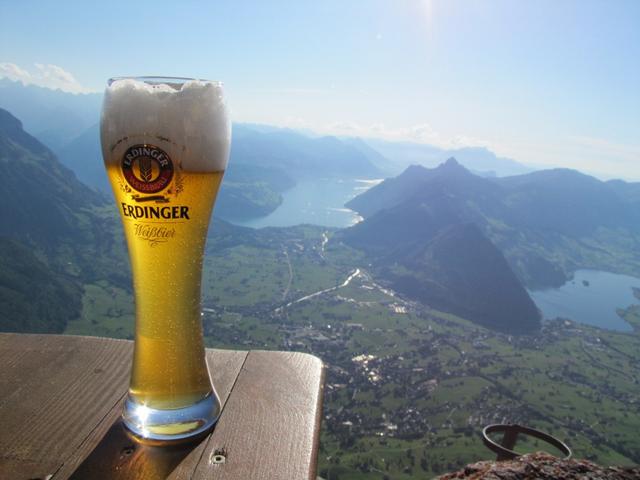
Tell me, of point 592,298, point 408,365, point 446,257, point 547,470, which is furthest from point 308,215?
point 547,470

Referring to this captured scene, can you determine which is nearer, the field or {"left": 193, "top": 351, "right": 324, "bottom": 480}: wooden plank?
{"left": 193, "top": 351, "right": 324, "bottom": 480}: wooden plank

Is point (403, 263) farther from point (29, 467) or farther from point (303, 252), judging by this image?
point (29, 467)

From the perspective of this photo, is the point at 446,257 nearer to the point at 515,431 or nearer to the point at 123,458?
the point at 515,431

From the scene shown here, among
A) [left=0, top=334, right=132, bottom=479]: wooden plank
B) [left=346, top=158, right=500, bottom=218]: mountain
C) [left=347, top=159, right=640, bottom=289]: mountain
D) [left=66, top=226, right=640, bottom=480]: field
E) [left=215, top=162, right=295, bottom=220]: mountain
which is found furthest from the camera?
[left=215, top=162, right=295, bottom=220]: mountain

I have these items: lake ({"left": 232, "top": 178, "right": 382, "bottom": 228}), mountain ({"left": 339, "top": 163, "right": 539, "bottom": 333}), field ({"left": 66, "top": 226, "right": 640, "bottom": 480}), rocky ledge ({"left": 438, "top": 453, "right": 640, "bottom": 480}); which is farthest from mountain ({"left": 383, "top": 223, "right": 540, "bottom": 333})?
rocky ledge ({"left": 438, "top": 453, "right": 640, "bottom": 480})

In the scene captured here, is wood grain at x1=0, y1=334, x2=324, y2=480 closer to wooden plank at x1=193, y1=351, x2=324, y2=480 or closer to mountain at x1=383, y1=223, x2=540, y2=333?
wooden plank at x1=193, y1=351, x2=324, y2=480
